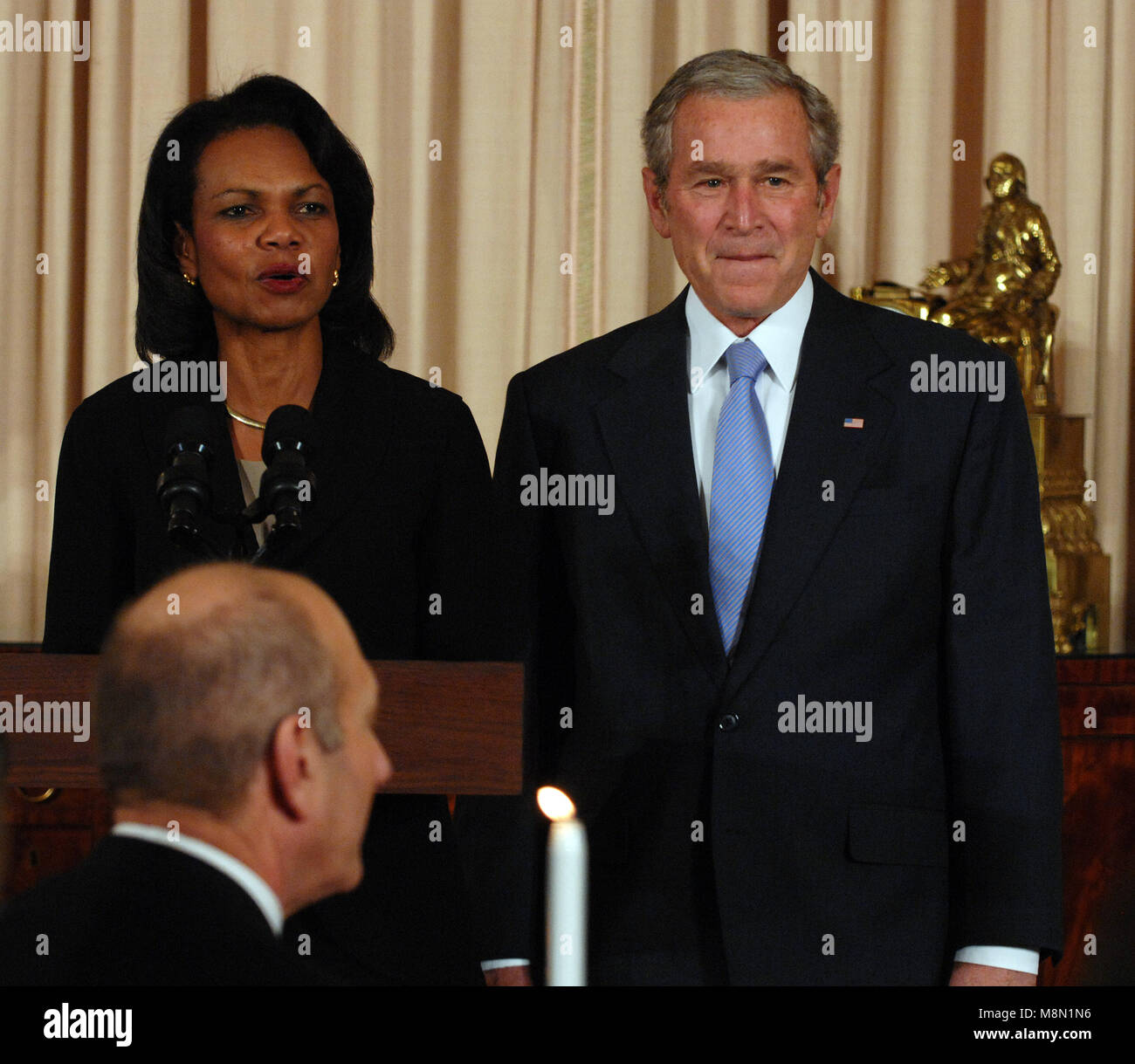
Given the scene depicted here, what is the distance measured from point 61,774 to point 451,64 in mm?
2962

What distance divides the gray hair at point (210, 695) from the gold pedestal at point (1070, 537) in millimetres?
2616

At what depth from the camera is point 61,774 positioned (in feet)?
4.84

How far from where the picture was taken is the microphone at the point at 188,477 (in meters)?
1.54

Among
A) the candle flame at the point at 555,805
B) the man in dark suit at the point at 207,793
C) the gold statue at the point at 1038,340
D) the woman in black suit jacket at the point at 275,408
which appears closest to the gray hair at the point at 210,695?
the man in dark suit at the point at 207,793

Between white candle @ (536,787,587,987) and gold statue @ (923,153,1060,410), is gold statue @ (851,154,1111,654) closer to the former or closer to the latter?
gold statue @ (923,153,1060,410)

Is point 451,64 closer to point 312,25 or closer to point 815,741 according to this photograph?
point 312,25

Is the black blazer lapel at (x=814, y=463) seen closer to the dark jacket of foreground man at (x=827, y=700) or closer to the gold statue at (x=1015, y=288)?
the dark jacket of foreground man at (x=827, y=700)

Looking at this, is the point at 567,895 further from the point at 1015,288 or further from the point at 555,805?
the point at 1015,288

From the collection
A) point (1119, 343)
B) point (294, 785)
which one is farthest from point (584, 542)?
point (1119, 343)

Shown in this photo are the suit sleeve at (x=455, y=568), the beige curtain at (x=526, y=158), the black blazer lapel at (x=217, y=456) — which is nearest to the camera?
the black blazer lapel at (x=217, y=456)

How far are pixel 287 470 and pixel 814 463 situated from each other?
2.27 ft

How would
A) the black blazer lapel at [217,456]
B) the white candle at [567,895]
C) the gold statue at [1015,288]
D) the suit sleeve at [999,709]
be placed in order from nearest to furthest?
the white candle at [567,895] < the black blazer lapel at [217,456] < the suit sleeve at [999,709] < the gold statue at [1015,288]

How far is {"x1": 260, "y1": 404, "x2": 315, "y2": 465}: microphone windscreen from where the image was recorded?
5.30 feet
